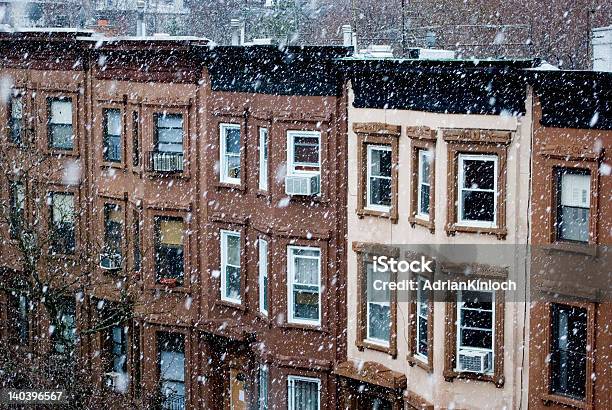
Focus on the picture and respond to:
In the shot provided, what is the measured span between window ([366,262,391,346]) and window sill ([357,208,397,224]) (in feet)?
3.49

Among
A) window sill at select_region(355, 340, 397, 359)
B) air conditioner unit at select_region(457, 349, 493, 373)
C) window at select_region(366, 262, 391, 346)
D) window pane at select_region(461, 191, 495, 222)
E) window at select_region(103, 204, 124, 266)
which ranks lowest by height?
window sill at select_region(355, 340, 397, 359)

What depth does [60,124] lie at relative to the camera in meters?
29.8

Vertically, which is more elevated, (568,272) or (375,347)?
(568,272)

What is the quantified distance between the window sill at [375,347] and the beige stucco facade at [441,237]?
83 mm

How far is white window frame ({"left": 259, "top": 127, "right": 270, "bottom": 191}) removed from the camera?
24891 mm

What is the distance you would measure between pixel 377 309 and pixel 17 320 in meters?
13.3

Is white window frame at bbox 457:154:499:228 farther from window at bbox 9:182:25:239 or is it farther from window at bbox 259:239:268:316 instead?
window at bbox 9:182:25:239

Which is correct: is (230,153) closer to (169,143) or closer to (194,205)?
(194,205)

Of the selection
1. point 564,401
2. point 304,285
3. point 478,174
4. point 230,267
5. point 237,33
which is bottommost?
point 564,401

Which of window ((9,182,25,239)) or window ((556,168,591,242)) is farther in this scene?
window ((9,182,25,239))

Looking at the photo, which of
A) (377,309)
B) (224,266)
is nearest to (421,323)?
(377,309)

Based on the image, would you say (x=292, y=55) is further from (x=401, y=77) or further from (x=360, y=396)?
(x=360, y=396)

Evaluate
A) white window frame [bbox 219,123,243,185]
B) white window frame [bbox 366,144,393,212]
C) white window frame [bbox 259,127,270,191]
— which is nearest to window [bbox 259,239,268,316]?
white window frame [bbox 259,127,270,191]

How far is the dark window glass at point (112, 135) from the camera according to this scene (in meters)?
28.5
